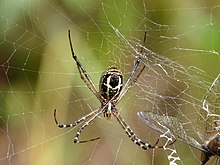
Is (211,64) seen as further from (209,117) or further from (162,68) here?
(209,117)

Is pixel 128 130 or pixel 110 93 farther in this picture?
pixel 128 130

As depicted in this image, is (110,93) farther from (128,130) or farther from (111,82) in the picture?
(128,130)

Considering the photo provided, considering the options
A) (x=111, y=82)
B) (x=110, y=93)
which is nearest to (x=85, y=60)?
(x=110, y=93)

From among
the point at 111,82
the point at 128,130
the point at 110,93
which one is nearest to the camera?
the point at 111,82

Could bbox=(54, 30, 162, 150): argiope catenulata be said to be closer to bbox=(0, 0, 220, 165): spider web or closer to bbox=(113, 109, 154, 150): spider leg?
bbox=(113, 109, 154, 150): spider leg

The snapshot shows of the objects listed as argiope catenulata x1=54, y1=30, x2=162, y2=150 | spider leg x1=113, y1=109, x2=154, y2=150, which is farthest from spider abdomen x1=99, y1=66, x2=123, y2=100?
spider leg x1=113, y1=109, x2=154, y2=150

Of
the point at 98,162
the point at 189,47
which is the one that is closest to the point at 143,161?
the point at 98,162
